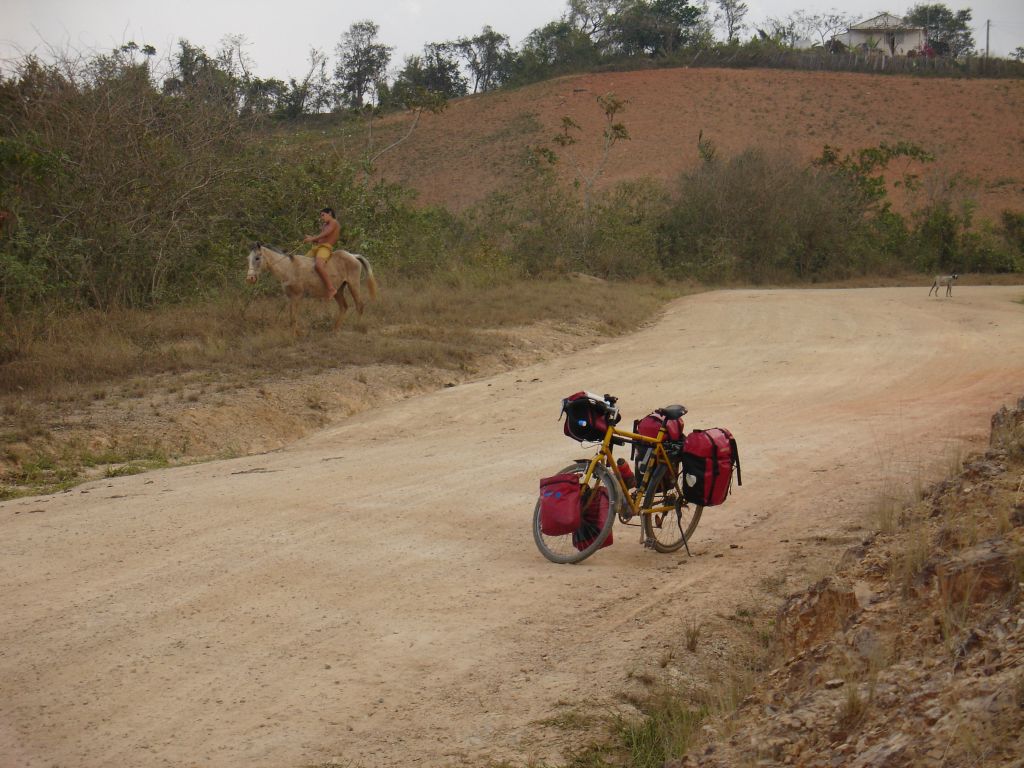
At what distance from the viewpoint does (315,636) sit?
5523mm

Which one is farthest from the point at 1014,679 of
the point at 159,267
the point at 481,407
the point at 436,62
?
the point at 436,62

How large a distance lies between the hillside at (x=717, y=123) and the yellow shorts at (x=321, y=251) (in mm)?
41967

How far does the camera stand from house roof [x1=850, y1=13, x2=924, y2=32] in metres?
89.2

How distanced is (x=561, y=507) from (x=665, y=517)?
0.82 metres

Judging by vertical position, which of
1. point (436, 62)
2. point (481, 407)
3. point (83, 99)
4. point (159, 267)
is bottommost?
point (481, 407)

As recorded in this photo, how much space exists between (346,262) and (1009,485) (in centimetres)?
1320

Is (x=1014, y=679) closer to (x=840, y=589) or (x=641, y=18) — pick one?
(x=840, y=589)

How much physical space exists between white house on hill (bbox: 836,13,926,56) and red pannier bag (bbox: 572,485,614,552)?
89985 millimetres

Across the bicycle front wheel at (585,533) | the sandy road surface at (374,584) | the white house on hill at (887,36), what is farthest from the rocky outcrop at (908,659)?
the white house on hill at (887,36)

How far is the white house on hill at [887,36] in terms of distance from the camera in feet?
291

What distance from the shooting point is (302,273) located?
16656mm

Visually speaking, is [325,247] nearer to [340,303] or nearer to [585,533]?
[340,303]

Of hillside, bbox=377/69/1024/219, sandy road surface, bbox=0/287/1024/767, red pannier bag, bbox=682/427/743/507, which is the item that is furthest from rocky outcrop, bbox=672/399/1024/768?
hillside, bbox=377/69/1024/219

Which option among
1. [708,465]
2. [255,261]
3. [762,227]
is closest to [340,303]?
[255,261]
